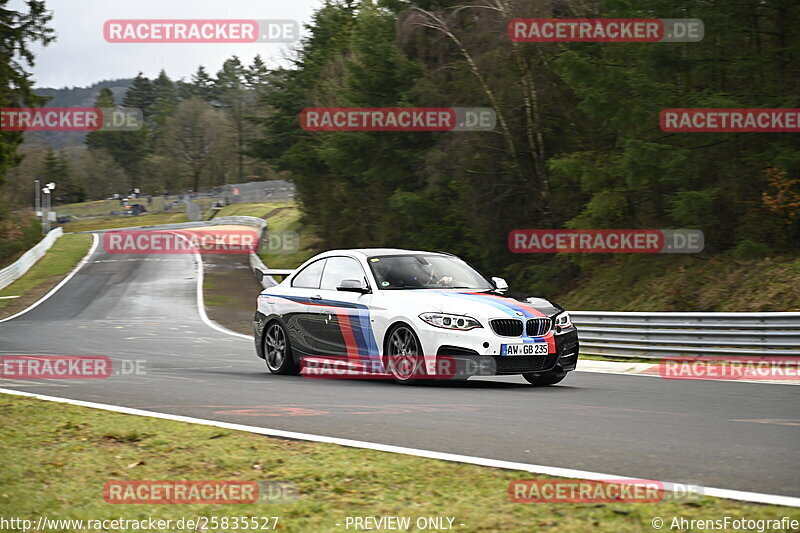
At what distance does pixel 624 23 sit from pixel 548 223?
7.38m

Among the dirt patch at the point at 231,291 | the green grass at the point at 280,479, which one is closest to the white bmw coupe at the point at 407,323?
the green grass at the point at 280,479

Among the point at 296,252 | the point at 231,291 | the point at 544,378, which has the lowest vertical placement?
the point at 231,291

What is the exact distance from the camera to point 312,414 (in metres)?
9.41

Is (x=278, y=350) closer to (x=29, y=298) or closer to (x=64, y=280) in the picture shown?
(x=29, y=298)

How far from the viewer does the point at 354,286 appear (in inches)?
490

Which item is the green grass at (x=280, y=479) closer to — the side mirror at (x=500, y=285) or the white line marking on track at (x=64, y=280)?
the side mirror at (x=500, y=285)

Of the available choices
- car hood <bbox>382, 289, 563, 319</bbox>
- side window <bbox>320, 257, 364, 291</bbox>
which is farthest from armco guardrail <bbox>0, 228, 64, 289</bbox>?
car hood <bbox>382, 289, 563, 319</bbox>

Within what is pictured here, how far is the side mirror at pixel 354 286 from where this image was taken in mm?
12469

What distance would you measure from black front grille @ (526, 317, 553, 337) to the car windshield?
1279 millimetres

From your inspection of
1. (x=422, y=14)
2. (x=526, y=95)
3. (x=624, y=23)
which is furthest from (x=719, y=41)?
(x=422, y=14)

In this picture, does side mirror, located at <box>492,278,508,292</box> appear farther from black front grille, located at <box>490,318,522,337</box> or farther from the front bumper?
the front bumper

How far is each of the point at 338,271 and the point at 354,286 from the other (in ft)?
3.07

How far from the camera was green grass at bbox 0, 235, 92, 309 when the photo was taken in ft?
143

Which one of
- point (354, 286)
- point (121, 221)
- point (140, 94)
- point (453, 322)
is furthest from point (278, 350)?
point (140, 94)
